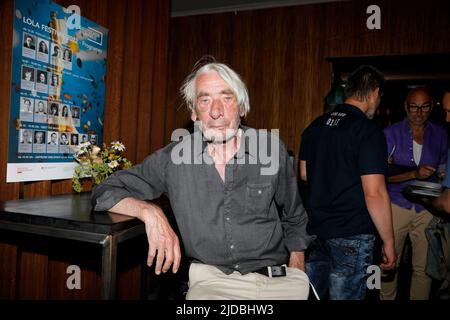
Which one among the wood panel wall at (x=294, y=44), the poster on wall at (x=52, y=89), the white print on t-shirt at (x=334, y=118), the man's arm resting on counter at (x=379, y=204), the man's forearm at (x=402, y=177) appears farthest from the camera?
the wood panel wall at (x=294, y=44)

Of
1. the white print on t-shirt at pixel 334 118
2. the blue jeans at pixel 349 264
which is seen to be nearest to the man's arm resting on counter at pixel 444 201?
the blue jeans at pixel 349 264

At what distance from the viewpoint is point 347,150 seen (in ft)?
6.42

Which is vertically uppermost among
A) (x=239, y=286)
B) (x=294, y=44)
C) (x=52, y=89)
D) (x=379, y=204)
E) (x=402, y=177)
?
(x=294, y=44)

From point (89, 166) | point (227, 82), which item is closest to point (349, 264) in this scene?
point (227, 82)

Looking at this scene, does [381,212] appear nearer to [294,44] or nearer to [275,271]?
[275,271]

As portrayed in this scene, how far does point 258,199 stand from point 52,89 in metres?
1.38

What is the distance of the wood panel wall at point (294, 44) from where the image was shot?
13.2 ft

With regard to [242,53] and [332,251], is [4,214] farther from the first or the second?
[242,53]

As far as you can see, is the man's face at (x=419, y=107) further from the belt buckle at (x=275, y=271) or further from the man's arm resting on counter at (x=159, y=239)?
the man's arm resting on counter at (x=159, y=239)

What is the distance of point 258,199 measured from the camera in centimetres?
146

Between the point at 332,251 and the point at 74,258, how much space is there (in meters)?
1.67

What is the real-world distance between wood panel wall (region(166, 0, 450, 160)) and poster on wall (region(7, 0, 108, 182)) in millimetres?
2672

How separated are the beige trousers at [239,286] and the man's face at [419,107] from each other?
204 centimetres

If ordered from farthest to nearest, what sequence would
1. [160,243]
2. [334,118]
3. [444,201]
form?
[334,118], [444,201], [160,243]
